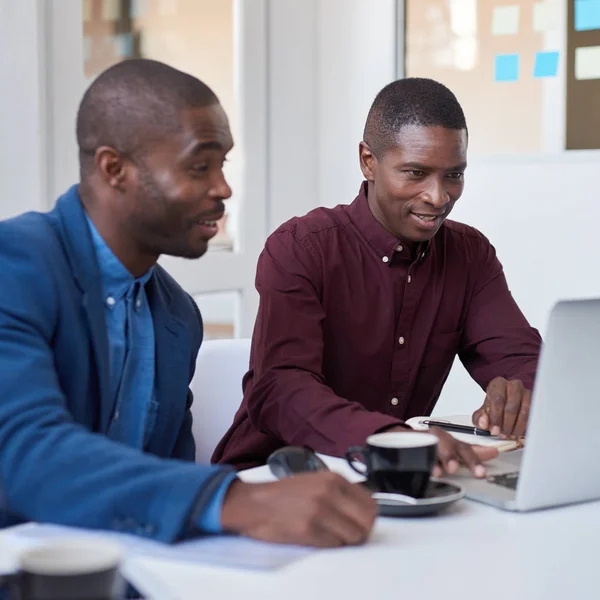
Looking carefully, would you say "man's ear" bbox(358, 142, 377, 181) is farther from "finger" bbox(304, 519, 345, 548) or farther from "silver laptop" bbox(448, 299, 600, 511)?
"finger" bbox(304, 519, 345, 548)

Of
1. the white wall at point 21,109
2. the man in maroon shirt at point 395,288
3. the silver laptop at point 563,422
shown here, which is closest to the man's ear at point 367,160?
the man in maroon shirt at point 395,288

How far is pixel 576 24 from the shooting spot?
125 inches

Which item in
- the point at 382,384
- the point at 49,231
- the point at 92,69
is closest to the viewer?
the point at 49,231

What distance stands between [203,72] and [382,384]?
5.61ft

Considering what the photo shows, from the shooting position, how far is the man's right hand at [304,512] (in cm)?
104

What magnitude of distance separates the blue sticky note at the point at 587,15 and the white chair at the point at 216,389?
179cm

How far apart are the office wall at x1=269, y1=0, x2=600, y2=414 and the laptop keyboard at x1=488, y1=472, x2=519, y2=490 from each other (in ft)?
6.44

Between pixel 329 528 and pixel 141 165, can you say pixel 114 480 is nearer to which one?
pixel 329 528

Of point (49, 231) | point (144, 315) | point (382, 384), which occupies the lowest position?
point (382, 384)

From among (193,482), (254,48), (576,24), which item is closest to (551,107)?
(576,24)

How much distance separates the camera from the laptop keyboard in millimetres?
1309

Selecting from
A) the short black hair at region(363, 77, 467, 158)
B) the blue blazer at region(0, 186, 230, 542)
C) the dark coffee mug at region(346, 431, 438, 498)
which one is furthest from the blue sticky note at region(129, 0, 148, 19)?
the dark coffee mug at region(346, 431, 438, 498)

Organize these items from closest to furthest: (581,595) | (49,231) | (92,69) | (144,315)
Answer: (581,595) < (49,231) < (144,315) < (92,69)

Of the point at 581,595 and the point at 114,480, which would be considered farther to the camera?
the point at 114,480
